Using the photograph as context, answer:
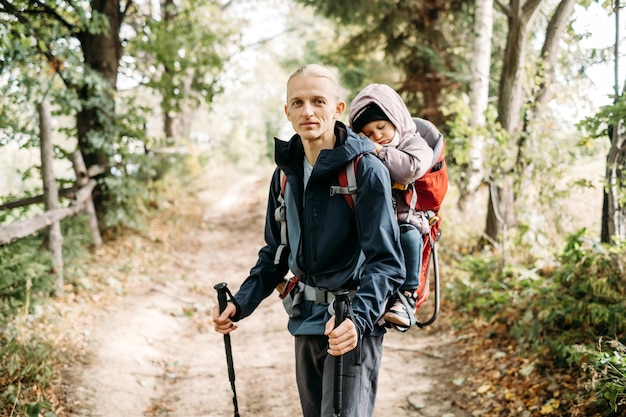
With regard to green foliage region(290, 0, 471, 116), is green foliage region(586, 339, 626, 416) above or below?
below

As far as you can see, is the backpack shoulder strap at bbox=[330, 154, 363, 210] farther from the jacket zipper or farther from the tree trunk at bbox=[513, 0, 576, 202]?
the tree trunk at bbox=[513, 0, 576, 202]

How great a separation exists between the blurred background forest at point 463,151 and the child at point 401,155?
1.49m

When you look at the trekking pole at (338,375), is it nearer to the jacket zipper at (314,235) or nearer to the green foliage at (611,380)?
the jacket zipper at (314,235)

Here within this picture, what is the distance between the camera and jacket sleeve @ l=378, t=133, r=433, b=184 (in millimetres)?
2582

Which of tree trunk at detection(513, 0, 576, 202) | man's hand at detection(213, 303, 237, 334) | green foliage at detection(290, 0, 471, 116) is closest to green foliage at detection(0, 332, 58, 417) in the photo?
man's hand at detection(213, 303, 237, 334)

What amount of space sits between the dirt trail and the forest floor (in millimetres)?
13

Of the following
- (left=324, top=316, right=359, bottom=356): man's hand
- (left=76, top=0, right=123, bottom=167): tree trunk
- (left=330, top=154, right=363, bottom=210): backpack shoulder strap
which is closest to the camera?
(left=324, top=316, right=359, bottom=356): man's hand

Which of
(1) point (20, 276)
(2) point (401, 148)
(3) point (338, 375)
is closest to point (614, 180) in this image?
(2) point (401, 148)

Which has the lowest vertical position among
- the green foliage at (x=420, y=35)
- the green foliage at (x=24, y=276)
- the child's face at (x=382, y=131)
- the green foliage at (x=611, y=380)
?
the green foliage at (x=611, y=380)

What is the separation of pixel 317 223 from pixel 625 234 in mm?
3694

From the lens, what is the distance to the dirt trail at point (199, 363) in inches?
183

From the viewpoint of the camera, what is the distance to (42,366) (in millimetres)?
4453

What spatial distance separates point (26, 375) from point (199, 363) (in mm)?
1830

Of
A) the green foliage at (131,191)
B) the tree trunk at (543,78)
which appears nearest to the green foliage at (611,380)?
the tree trunk at (543,78)
